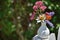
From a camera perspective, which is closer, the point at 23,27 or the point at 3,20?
the point at 3,20

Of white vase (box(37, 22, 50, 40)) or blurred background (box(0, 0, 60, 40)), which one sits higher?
blurred background (box(0, 0, 60, 40))

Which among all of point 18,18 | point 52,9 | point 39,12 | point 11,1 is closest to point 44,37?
point 39,12

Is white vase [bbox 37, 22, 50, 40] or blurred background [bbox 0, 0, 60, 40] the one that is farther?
blurred background [bbox 0, 0, 60, 40]

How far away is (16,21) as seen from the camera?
12.0 feet

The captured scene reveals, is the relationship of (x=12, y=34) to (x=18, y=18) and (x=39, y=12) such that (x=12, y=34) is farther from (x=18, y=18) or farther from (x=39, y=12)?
(x=39, y=12)

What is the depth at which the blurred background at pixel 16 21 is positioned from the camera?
11.1ft

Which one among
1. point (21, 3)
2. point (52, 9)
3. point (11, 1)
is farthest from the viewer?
point (21, 3)

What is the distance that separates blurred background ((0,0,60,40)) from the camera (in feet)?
11.1

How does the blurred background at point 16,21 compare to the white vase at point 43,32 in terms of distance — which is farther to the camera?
the blurred background at point 16,21

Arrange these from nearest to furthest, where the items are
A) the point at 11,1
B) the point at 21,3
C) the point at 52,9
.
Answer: the point at 52,9, the point at 11,1, the point at 21,3

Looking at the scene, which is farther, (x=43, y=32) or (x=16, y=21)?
(x=16, y=21)

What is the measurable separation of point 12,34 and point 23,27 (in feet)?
0.71

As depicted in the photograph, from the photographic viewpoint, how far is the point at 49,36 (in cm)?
201

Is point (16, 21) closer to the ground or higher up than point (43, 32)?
higher up
